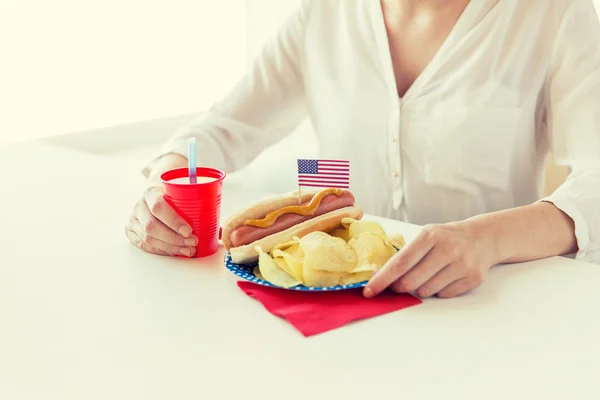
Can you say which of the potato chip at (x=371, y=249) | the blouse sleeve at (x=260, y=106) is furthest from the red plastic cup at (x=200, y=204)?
the blouse sleeve at (x=260, y=106)

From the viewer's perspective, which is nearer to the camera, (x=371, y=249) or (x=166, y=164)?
(x=371, y=249)

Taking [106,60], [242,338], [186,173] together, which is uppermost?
[106,60]

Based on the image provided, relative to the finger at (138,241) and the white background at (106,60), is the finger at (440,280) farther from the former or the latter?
the white background at (106,60)

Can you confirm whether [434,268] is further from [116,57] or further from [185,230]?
[116,57]

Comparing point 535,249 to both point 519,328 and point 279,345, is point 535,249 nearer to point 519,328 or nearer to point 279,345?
point 519,328

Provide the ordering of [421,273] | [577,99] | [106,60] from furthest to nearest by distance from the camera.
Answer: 1. [106,60]
2. [577,99]
3. [421,273]

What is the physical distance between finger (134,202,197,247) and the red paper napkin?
152 millimetres

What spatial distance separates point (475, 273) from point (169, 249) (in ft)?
1.59

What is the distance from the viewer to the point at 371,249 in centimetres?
98

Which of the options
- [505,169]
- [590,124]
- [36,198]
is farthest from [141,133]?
[590,124]

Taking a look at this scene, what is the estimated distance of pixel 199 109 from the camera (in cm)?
266

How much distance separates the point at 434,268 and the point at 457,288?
0.15ft

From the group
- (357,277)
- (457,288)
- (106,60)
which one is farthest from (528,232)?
(106,60)

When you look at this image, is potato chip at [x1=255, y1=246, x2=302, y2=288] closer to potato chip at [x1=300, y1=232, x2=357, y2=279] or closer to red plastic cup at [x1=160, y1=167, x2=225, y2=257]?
potato chip at [x1=300, y1=232, x2=357, y2=279]
